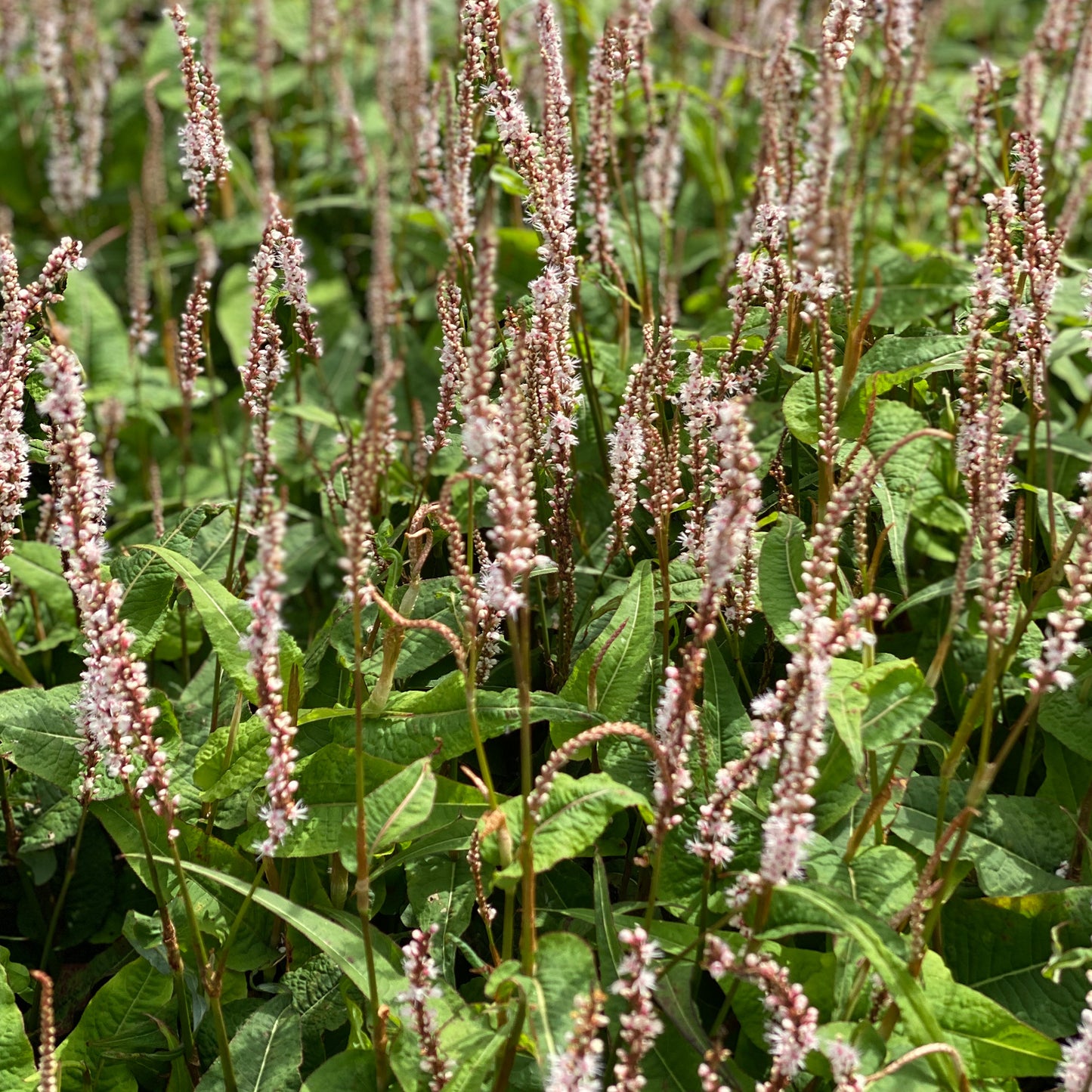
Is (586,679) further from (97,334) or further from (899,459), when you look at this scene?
(97,334)

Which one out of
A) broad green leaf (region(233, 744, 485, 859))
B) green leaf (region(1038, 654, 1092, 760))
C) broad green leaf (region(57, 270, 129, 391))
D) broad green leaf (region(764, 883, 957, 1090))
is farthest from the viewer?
broad green leaf (region(57, 270, 129, 391))

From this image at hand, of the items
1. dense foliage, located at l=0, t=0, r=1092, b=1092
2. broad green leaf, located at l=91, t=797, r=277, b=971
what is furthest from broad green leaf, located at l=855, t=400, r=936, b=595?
broad green leaf, located at l=91, t=797, r=277, b=971

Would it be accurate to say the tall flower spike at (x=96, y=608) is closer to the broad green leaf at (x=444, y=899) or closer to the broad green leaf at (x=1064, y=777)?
the broad green leaf at (x=444, y=899)

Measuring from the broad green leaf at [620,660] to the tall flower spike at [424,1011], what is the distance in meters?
0.55

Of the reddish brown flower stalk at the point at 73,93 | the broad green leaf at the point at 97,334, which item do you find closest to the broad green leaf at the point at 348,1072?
the broad green leaf at the point at 97,334

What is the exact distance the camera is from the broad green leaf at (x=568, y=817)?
6.02ft

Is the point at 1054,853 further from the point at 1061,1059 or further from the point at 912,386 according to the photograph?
the point at 912,386

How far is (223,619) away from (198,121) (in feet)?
3.24

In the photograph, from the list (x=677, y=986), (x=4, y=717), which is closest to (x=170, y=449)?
(x=4, y=717)

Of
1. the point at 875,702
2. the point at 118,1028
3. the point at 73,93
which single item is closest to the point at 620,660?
the point at 875,702

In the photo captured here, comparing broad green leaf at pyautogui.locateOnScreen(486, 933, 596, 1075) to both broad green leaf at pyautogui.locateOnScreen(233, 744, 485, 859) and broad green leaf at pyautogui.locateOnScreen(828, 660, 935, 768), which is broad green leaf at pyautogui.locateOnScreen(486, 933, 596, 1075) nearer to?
broad green leaf at pyautogui.locateOnScreen(233, 744, 485, 859)

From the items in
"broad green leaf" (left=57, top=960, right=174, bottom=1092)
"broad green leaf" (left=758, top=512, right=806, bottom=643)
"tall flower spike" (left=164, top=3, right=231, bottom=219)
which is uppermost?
"tall flower spike" (left=164, top=3, right=231, bottom=219)

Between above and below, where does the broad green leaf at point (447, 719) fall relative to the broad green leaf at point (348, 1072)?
above

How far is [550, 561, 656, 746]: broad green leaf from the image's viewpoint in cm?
220
